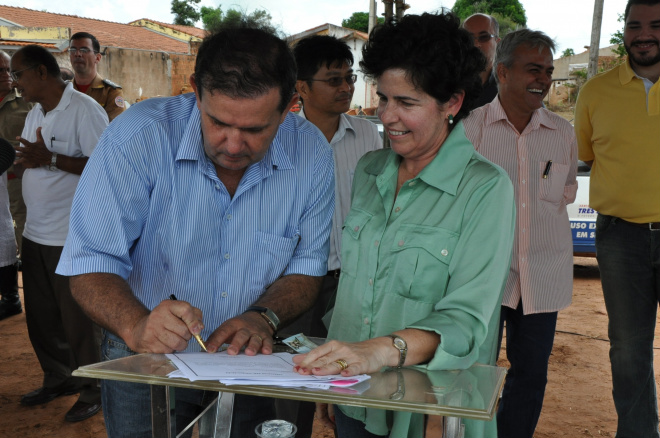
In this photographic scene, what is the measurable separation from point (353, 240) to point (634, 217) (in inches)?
76.7

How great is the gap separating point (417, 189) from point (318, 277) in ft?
1.58

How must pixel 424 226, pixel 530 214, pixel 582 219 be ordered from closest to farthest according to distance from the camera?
pixel 424 226 < pixel 530 214 < pixel 582 219

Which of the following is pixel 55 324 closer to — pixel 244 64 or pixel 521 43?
pixel 244 64

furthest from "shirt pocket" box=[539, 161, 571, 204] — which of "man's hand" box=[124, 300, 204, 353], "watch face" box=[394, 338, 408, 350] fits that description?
"man's hand" box=[124, 300, 204, 353]

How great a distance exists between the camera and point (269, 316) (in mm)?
1839

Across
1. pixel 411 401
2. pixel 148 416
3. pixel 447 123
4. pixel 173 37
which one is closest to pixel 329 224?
pixel 447 123

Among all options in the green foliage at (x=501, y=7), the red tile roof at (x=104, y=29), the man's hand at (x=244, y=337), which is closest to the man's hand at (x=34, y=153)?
the man's hand at (x=244, y=337)

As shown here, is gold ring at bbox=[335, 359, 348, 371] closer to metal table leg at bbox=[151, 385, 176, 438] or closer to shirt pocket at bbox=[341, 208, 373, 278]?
metal table leg at bbox=[151, 385, 176, 438]

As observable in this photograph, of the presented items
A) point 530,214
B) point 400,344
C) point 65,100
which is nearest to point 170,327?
point 400,344

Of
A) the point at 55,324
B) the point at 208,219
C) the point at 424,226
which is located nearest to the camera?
the point at 424,226

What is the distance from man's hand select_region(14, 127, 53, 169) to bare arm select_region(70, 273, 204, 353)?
7.78 ft

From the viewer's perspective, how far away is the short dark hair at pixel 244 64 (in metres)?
1.73

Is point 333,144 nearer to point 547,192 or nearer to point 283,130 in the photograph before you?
point 547,192

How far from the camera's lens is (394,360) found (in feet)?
4.95
